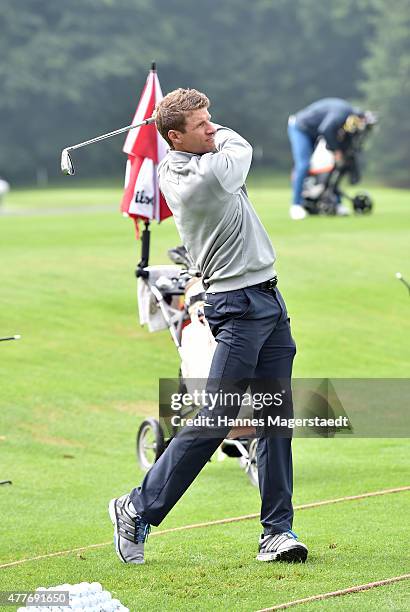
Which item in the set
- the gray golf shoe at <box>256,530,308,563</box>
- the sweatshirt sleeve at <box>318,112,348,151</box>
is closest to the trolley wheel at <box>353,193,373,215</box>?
the sweatshirt sleeve at <box>318,112,348,151</box>

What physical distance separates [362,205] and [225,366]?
59.3 feet

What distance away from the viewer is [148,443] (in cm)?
928

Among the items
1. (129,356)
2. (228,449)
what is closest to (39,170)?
(129,356)

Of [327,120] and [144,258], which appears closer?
[144,258]

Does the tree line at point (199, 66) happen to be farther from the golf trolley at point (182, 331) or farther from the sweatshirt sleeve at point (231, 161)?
the sweatshirt sleeve at point (231, 161)

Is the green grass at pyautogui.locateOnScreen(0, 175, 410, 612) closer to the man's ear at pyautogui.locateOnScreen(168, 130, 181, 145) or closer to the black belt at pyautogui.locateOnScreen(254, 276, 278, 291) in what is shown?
the black belt at pyautogui.locateOnScreen(254, 276, 278, 291)

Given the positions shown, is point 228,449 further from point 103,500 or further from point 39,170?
point 39,170

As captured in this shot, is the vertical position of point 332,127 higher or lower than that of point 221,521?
higher

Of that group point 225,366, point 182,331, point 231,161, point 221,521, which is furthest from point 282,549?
point 182,331

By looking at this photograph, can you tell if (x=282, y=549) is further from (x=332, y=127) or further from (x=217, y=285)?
(x=332, y=127)

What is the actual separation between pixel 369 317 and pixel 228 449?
6.50 m

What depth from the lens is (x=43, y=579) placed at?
219 inches

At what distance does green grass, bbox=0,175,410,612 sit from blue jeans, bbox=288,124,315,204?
73 cm

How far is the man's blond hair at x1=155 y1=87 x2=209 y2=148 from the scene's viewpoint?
18.0ft
